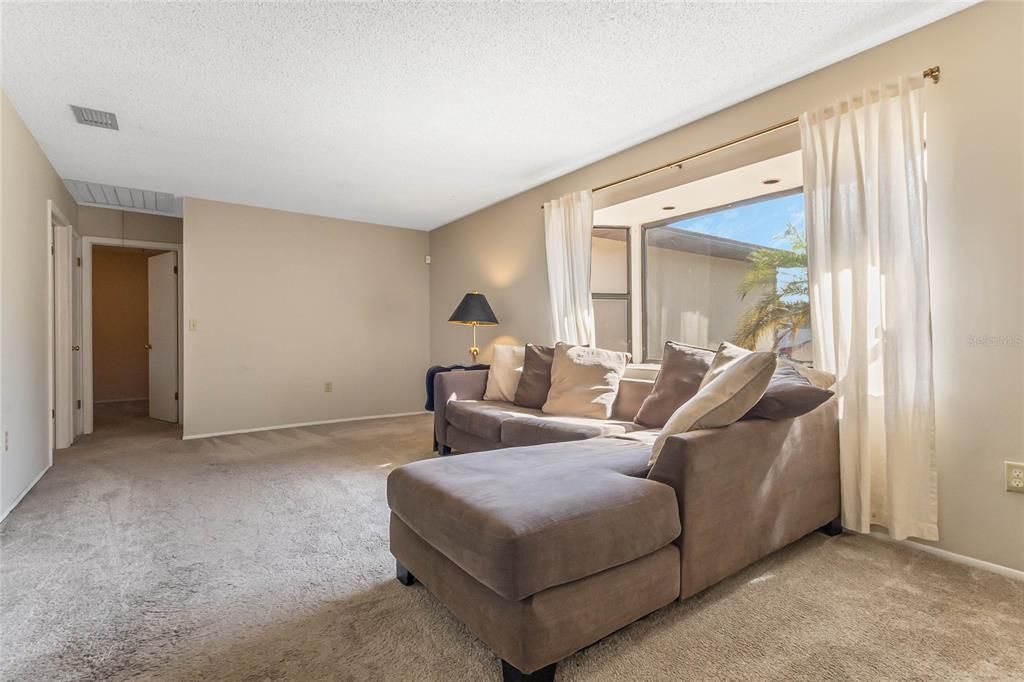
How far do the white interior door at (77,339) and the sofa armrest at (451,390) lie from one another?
3739 millimetres

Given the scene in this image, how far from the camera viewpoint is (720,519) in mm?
1736

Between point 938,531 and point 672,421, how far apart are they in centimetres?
137

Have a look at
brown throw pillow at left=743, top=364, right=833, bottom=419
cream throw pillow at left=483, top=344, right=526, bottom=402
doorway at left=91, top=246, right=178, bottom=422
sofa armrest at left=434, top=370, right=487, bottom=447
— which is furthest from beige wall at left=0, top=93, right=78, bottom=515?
brown throw pillow at left=743, top=364, right=833, bottom=419

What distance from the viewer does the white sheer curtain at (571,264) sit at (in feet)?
12.7

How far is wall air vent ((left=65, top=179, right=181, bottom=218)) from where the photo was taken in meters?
4.44

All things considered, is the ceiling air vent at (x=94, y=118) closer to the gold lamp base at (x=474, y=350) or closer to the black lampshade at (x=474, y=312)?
the black lampshade at (x=474, y=312)

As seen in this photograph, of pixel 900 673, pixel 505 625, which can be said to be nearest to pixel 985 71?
pixel 900 673

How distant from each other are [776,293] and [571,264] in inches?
58.2

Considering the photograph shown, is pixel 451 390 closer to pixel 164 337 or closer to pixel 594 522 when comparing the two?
pixel 594 522

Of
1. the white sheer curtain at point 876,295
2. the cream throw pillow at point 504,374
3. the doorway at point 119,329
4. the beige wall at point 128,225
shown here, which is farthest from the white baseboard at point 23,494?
the white sheer curtain at point 876,295

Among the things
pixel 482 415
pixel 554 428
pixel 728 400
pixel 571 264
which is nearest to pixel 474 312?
pixel 571 264

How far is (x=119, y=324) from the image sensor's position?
7672 millimetres

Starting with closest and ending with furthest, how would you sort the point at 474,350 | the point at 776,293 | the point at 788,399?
1. the point at 788,399
2. the point at 776,293
3. the point at 474,350

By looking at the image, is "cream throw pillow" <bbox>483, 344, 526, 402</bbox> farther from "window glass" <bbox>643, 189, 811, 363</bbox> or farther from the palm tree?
the palm tree
